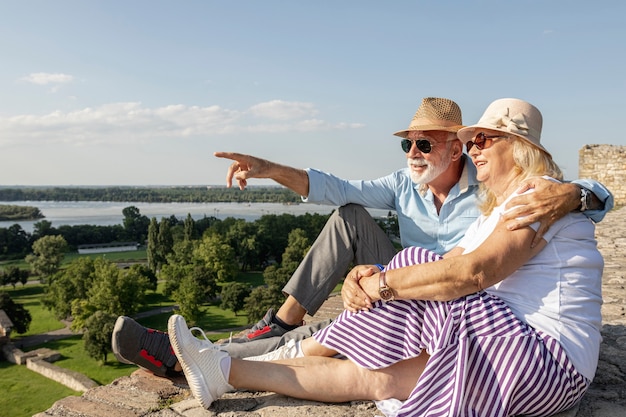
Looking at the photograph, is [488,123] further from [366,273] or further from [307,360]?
[307,360]

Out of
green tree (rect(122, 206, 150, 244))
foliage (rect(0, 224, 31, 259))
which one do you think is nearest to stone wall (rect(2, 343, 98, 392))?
foliage (rect(0, 224, 31, 259))

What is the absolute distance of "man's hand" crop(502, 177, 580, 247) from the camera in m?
2.07

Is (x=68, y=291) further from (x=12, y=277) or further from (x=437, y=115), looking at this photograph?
(x=437, y=115)

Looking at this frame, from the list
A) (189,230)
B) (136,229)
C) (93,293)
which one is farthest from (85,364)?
(136,229)

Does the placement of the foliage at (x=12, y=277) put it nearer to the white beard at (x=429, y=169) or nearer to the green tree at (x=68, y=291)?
the green tree at (x=68, y=291)

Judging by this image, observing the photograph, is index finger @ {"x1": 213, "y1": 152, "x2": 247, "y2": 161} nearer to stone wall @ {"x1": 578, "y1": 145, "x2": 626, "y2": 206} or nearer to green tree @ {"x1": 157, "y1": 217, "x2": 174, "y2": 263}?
stone wall @ {"x1": 578, "y1": 145, "x2": 626, "y2": 206}

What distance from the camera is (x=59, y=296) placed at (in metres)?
36.9

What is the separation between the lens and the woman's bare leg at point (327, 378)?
7.65 feet

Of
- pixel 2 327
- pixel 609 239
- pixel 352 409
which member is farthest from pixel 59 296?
pixel 352 409

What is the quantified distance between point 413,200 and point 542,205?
5.68 feet

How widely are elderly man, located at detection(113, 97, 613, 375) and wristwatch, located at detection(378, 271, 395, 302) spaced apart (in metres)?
1.08

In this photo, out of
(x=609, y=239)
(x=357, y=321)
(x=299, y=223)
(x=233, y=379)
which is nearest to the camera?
(x=357, y=321)

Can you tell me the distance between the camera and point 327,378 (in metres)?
2.42

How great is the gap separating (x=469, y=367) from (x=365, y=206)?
6.17 feet
